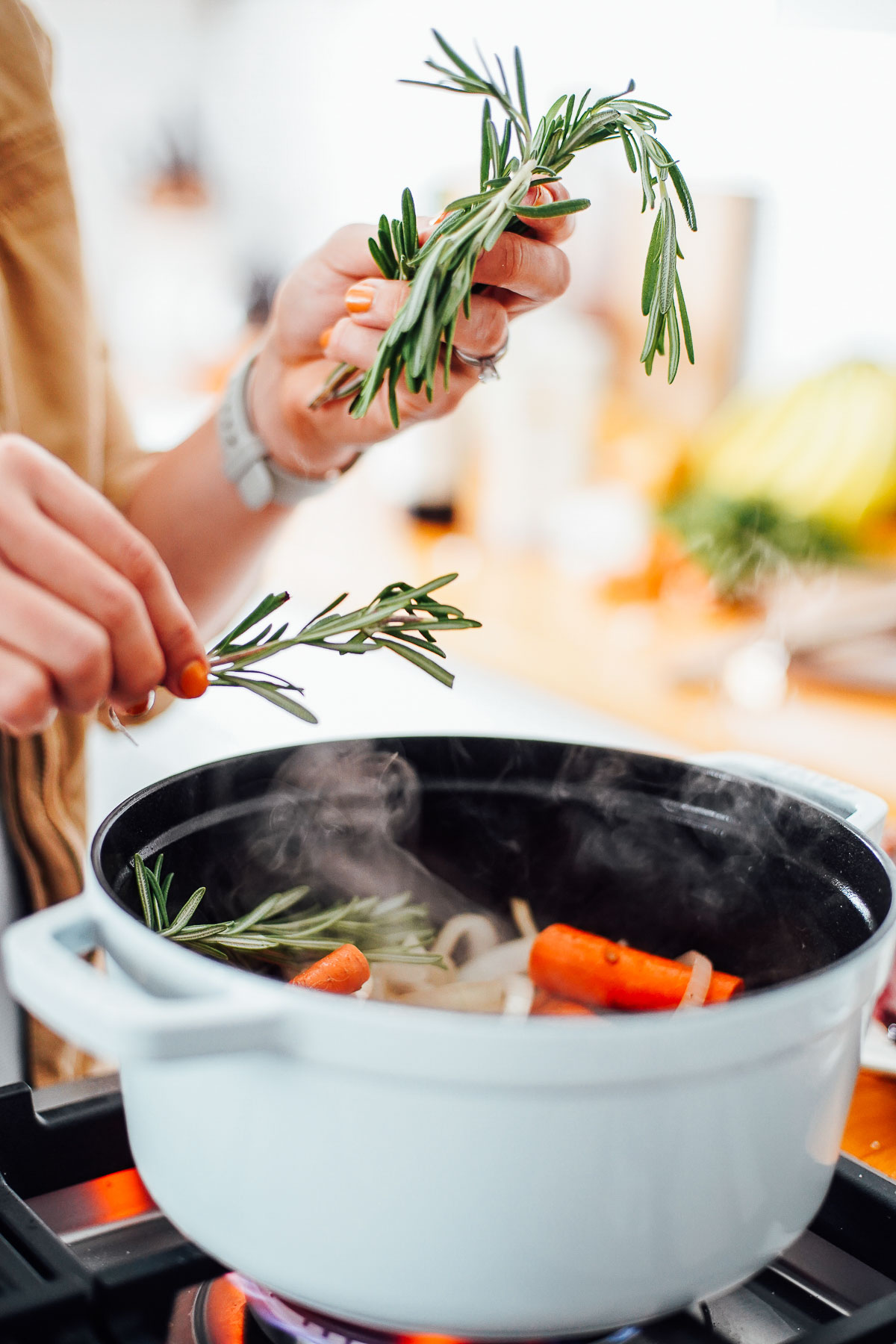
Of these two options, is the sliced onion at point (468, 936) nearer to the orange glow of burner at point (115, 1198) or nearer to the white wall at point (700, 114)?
the orange glow of burner at point (115, 1198)

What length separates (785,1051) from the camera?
395 mm

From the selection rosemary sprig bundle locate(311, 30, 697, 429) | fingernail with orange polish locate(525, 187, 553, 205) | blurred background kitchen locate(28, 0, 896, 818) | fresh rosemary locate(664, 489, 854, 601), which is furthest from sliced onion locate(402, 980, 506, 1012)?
fresh rosemary locate(664, 489, 854, 601)

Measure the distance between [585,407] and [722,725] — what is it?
3.42 ft

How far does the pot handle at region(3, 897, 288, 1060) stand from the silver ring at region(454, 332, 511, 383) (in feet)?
1.28

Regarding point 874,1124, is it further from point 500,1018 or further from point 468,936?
point 500,1018

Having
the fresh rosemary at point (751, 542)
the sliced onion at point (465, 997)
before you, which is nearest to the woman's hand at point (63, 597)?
the sliced onion at point (465, 997)

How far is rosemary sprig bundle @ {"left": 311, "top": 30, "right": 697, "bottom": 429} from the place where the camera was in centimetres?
49

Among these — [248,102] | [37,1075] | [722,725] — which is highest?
[248,102]

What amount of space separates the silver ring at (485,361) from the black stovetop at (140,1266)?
0.45m

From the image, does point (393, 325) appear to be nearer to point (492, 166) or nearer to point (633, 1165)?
point (492, 166)

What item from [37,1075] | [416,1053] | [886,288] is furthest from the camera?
[886,288]

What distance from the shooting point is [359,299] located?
62 cm

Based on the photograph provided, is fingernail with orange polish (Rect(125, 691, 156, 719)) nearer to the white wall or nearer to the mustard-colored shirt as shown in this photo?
the mustard-colored shirt

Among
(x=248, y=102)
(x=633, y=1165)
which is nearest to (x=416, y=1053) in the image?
(x=633, y=1165)
